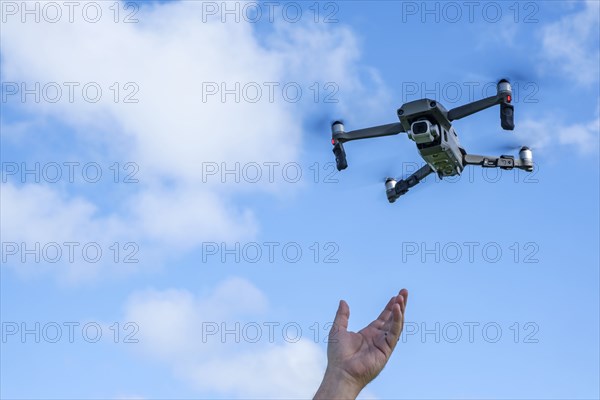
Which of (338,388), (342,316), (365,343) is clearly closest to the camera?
(338,388)

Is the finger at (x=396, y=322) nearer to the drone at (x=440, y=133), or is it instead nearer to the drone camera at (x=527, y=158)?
the drone at (x=440, y=133)

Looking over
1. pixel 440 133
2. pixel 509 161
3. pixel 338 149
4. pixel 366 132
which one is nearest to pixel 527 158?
pixel 509 161

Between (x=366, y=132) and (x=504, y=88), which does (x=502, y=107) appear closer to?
(x=504, y=88)

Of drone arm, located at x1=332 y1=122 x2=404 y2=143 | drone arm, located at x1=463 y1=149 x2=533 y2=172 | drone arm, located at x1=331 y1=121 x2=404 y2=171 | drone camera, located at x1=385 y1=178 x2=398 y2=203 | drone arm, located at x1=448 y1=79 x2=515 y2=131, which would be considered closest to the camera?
drone arm, located at x1=448 y1=79 x2=515 y2=131

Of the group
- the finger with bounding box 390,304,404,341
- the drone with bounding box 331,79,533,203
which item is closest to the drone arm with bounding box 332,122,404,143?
the drone with bounding box 331,79,533,203

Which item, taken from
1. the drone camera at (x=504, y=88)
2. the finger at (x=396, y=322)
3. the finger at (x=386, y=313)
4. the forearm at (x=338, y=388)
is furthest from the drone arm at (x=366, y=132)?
the forearm at (x=338, y=388)

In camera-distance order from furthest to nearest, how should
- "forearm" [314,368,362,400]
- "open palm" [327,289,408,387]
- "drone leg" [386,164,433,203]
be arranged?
"drone leg" [386,164,433,203] < "open palm" [327,289,408,387] < "forearm" [314,368,362,400]

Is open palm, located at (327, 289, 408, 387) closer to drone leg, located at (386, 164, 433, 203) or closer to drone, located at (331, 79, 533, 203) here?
drone, located at (331, 79, 533, 203)
